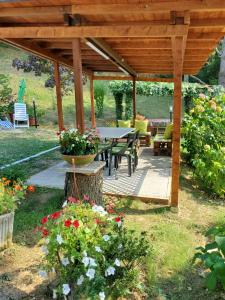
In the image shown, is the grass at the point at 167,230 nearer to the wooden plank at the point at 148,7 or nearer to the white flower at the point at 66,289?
the white flower at the point at 66,289

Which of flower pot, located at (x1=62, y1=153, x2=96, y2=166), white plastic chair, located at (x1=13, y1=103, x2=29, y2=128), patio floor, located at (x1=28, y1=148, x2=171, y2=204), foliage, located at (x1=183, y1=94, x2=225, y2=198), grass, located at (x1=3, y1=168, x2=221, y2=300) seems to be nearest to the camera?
grass, located at (x1=3, y1=168, x2=221, y2=300)

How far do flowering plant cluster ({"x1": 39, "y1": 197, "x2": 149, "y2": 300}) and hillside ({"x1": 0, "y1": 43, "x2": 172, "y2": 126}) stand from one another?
11501 millimetres

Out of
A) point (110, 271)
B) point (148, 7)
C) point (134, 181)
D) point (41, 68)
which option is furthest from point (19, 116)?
point (110, 271)

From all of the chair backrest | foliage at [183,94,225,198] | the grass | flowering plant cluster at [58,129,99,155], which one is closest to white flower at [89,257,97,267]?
the grass

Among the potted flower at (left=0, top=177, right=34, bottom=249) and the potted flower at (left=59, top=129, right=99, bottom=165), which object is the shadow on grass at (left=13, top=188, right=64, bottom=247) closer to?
the potted flower at (left=0, top=177, right=34, bottom=249)

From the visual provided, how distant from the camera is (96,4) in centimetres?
320

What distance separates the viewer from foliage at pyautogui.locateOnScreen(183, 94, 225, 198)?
5203 mm

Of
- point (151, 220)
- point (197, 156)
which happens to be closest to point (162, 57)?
point (197, 156)

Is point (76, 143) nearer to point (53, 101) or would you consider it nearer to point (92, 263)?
point (92, 263)

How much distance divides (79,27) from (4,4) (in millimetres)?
840

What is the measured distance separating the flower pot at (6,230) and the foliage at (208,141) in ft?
11.0

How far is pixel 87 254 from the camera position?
2.13 meters

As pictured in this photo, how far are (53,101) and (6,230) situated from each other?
13.4 meters

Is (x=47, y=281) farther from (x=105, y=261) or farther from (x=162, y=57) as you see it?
(x=162, y=57)
